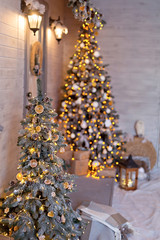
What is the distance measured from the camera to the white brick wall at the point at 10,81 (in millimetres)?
3219

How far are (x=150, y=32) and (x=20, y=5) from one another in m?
2.93

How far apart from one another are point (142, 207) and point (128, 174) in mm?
719

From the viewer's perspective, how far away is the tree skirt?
12.0 feet

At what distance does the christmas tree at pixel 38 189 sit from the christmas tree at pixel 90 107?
2110 mm

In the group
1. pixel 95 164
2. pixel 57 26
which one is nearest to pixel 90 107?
pixel 95 164

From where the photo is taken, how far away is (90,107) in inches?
198

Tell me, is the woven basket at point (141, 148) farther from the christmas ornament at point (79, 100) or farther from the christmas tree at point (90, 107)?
the christmas ornament at point (79, 100)

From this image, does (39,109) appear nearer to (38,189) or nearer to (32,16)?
(38,189)

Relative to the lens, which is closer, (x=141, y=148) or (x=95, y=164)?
(x=95, y=164)

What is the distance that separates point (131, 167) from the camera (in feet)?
16.2

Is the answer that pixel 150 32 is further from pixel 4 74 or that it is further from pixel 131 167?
pixel 4 74

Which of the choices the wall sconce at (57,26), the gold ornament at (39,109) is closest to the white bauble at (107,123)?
the wall sconce at (57,26)

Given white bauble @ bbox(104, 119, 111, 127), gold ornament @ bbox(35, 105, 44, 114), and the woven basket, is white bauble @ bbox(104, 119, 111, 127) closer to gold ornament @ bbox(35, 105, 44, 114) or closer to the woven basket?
the woven basket

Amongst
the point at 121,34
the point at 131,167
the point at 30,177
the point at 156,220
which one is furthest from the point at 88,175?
the point at 121,34
